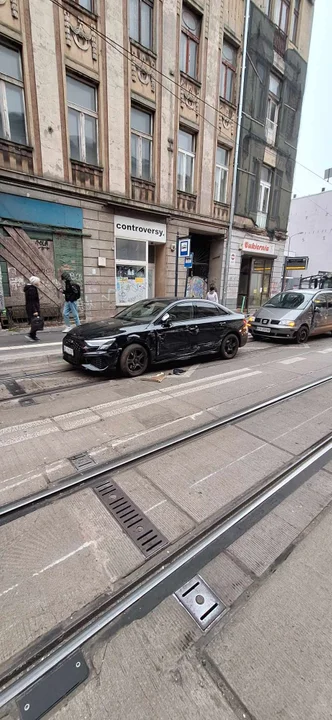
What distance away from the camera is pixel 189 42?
13.2 metres

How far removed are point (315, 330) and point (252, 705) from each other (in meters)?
10.5

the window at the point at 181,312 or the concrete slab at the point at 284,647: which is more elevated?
the window at the point at 181,312

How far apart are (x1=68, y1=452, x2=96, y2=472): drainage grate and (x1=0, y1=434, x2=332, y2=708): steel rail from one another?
4.31 feet

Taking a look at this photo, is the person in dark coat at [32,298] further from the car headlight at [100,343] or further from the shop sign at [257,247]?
the shop sign at [257,247]

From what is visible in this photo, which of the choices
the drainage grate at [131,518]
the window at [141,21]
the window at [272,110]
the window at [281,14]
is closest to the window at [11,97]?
the window at [141,21]

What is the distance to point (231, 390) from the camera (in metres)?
5.50

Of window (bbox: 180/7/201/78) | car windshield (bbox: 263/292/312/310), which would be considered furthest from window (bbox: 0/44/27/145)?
car windshield (bbox: 263/292/312/310)

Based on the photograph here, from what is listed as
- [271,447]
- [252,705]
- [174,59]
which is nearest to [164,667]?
[252,705]

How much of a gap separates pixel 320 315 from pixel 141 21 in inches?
497

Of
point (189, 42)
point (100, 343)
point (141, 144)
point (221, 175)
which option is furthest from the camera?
point (221, 175)

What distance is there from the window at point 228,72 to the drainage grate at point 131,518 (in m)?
18.3

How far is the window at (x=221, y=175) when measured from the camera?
51.6 feet

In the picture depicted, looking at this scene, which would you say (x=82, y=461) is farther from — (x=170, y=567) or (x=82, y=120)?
(x=82, y=120)

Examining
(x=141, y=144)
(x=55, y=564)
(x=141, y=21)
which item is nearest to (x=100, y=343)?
(x=55, y=564)
